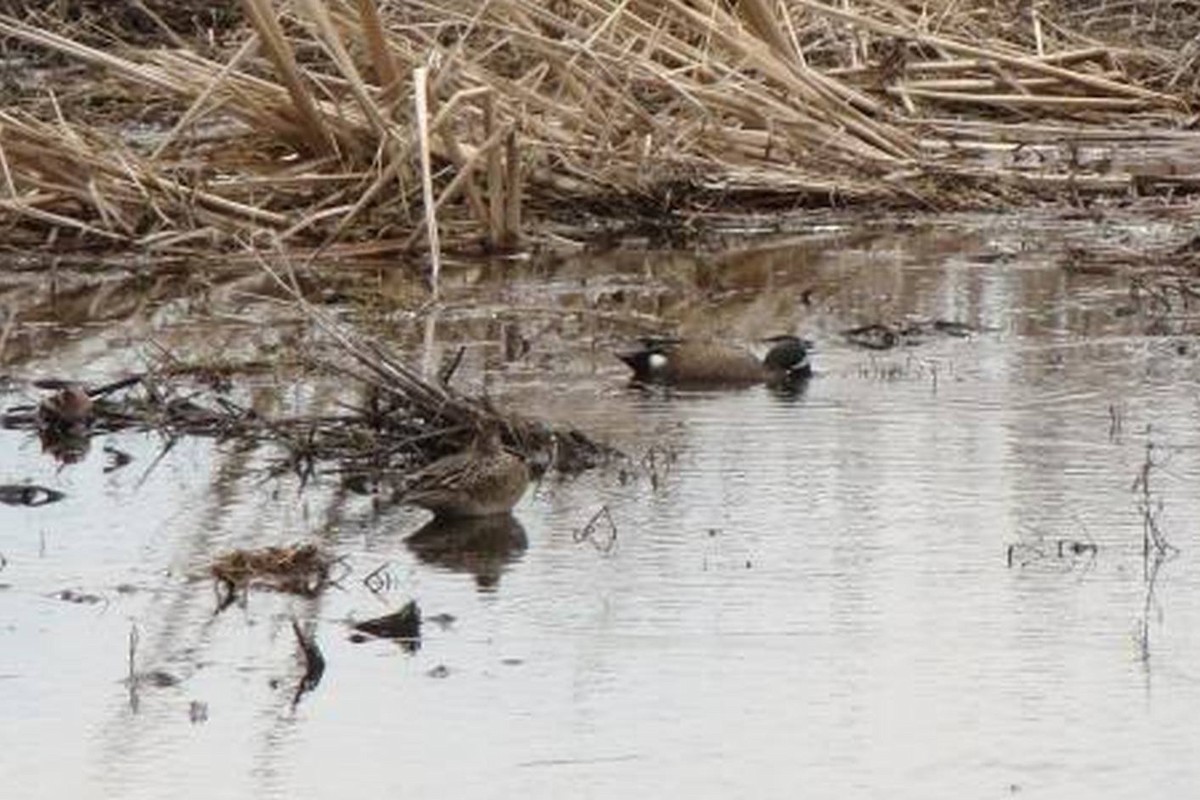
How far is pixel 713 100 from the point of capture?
12172mm

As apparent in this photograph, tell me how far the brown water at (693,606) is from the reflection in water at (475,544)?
27mm

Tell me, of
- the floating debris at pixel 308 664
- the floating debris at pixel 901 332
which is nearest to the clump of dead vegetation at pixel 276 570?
the floating debris at pixel 308 664

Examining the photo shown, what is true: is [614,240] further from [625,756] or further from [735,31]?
[625,756]

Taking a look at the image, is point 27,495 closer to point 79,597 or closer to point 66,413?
point 66,413

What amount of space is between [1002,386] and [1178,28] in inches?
325

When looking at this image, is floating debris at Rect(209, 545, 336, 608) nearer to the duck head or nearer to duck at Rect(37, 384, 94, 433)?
duck at Rect(37, 384, 94, 433)

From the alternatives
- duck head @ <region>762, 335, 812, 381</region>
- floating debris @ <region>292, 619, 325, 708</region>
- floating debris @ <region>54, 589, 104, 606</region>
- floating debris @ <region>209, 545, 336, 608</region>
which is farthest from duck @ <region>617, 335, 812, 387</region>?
floating debris @ <region>292, 619, 325, 708</region>

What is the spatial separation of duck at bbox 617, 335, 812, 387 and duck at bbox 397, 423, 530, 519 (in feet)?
5.32

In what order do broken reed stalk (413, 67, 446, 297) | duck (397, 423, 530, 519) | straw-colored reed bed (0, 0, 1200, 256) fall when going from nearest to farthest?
1. duck (397, 423, 530, 519)
2. broken reed stalk (413, 67, 446, 297)
3. straw-colored reed bed (0, 0, 1200, 256)

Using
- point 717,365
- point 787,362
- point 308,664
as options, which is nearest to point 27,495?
point 308,664

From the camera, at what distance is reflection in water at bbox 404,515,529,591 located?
6602mm

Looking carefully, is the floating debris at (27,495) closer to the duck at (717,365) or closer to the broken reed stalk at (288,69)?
→ the duck at (717,365)

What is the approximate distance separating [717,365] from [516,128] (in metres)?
2.77

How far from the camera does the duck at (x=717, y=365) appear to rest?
28.6 ft
